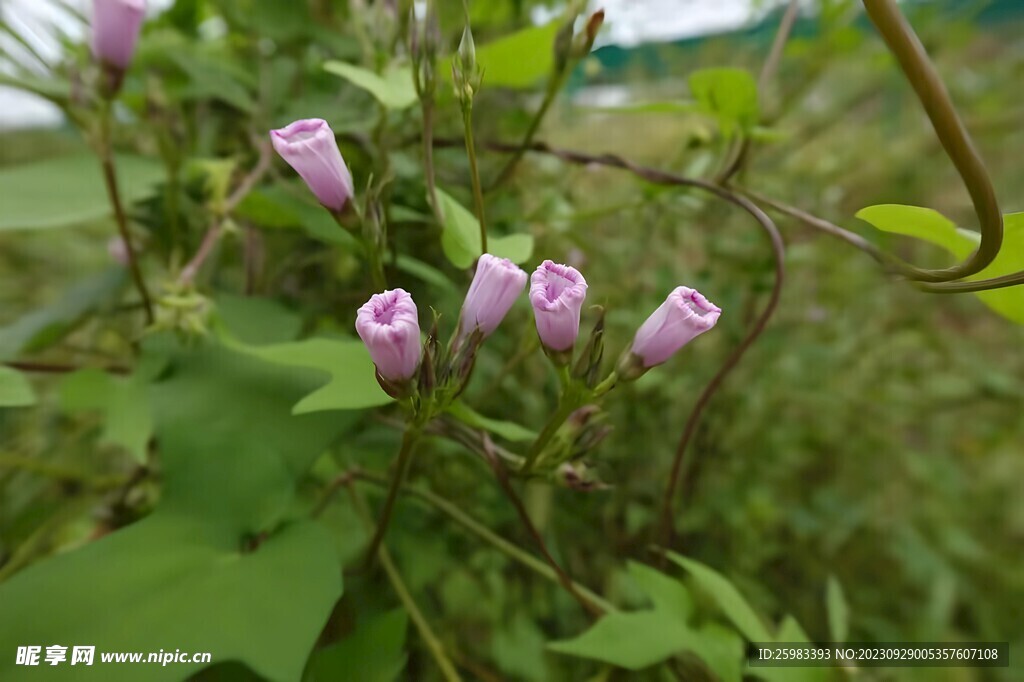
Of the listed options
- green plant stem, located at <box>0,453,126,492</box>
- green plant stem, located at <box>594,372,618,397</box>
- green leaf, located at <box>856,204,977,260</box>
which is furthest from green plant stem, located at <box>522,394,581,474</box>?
green plant stem, located at <box>0,453,126,492</box>

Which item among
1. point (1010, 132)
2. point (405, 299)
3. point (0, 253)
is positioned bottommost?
point (0, 253)

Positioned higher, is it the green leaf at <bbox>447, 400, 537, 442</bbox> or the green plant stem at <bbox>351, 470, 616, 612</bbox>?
the green leaf at <bbox>447, 400, 537, 442</bbox>

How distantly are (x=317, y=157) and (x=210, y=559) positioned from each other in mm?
153

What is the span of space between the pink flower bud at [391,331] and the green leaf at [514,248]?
A: 67mm

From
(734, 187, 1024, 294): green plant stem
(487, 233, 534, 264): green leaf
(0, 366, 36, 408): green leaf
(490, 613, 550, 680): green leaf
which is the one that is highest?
(734, 187, 1024, 294): green plant stem

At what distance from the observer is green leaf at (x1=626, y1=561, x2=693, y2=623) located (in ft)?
0.94

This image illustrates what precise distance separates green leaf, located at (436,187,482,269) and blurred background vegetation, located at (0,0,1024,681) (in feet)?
0.26

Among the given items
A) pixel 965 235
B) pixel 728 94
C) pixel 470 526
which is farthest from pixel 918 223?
pixel 470 526

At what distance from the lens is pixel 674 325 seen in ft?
0.67

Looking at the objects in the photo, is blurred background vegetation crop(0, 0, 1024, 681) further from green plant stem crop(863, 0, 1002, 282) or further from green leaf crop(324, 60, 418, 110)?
green plant stem crop(863, 0, 1002, 282)

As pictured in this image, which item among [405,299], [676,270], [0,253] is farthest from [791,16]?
[0,253]

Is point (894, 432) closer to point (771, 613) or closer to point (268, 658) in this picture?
point (771, 613)

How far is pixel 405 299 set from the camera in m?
0.18

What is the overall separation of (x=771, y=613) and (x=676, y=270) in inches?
11.0
